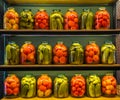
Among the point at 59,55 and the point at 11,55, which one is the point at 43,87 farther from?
the point at 11,55

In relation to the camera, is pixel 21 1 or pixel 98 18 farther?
pixel 21 1

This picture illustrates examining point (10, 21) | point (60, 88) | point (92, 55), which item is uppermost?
point (10, 21)

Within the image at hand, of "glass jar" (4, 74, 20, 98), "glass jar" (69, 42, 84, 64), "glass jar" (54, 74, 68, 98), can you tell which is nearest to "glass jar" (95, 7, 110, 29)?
"glass jar" (69, 42, 84, 64)

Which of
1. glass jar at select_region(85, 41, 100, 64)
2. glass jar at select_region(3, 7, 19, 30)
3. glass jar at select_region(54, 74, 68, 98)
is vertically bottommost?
glass jar at select_region(54, 74, 68, 98)

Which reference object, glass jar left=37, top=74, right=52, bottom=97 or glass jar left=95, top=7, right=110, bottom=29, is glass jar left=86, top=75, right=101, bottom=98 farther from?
glass jar left=95, top=7, right=110, bottom=29

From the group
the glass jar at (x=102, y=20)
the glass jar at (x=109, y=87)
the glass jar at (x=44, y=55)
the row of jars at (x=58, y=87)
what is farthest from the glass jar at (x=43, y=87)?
the glass jar at (x=102, y=20)

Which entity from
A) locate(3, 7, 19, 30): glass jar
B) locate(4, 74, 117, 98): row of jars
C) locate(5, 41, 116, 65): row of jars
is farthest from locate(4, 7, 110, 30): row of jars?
locate(4, 74, 117, 98): row of jars

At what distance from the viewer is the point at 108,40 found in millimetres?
2906

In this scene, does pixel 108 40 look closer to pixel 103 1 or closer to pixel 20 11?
pixel 103 1

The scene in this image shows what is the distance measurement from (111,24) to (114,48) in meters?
0.41

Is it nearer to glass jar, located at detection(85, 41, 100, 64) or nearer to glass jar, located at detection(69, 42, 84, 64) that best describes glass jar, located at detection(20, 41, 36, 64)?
glass jar, located at detection(69, 42, 84, 64)

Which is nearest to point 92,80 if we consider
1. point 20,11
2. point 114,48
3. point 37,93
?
point 114,48

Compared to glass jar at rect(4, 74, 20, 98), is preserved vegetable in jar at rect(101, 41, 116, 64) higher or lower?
higher

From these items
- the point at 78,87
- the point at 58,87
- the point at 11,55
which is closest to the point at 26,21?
the point at 11,55
